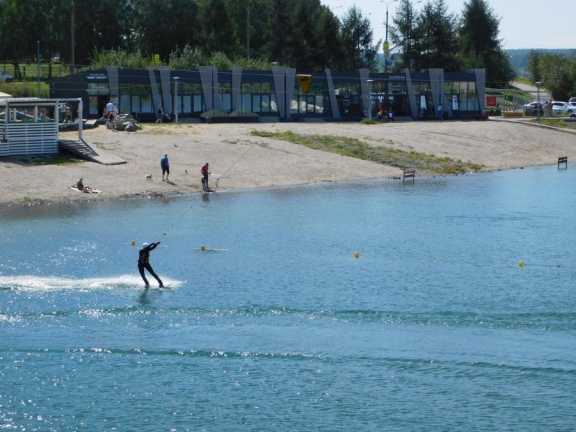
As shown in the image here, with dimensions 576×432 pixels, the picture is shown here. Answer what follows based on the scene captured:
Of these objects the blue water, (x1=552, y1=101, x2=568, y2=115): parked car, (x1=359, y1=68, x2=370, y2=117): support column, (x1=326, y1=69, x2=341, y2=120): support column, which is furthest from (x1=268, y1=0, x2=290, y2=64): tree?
the blue water

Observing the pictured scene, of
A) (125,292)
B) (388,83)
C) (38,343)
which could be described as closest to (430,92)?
(388,83)

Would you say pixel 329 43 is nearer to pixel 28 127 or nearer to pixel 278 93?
pixel 278 93

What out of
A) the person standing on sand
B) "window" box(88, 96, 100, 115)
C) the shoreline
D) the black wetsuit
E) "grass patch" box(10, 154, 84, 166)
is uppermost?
"window" box(88, 96, 100, 115)

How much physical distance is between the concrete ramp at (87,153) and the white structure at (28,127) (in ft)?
2.42

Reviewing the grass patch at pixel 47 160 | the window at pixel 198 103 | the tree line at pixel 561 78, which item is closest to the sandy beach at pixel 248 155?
the grass patch at pixel 47 160

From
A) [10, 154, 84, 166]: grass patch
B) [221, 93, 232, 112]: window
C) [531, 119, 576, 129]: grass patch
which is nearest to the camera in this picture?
[10, 154, 84, 166]: grass patch

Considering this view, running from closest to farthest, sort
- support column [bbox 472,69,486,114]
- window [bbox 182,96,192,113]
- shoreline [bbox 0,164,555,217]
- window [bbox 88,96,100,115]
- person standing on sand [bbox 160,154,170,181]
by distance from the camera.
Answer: shoreline [bbox 0,164,555,217], person standing on sand [bbox 160,154,170,181], window [bbox 88,96,100,115], window [bbox 182,96,192,113], support column [bbox 472,69,486,114]

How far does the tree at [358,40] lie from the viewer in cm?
14838

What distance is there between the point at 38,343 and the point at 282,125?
59550 millimetres

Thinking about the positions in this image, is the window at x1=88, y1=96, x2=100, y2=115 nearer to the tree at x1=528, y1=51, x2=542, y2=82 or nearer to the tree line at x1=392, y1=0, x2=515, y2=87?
the tree line at x1=392, y1=0, x2=515, y2=87

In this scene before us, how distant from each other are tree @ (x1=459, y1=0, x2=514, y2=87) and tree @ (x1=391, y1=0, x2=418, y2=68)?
1368 cm

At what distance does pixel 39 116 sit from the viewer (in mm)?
70188

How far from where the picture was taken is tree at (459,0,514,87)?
158 m

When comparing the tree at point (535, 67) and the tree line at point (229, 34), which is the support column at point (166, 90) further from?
the tree at point (535, 67)
